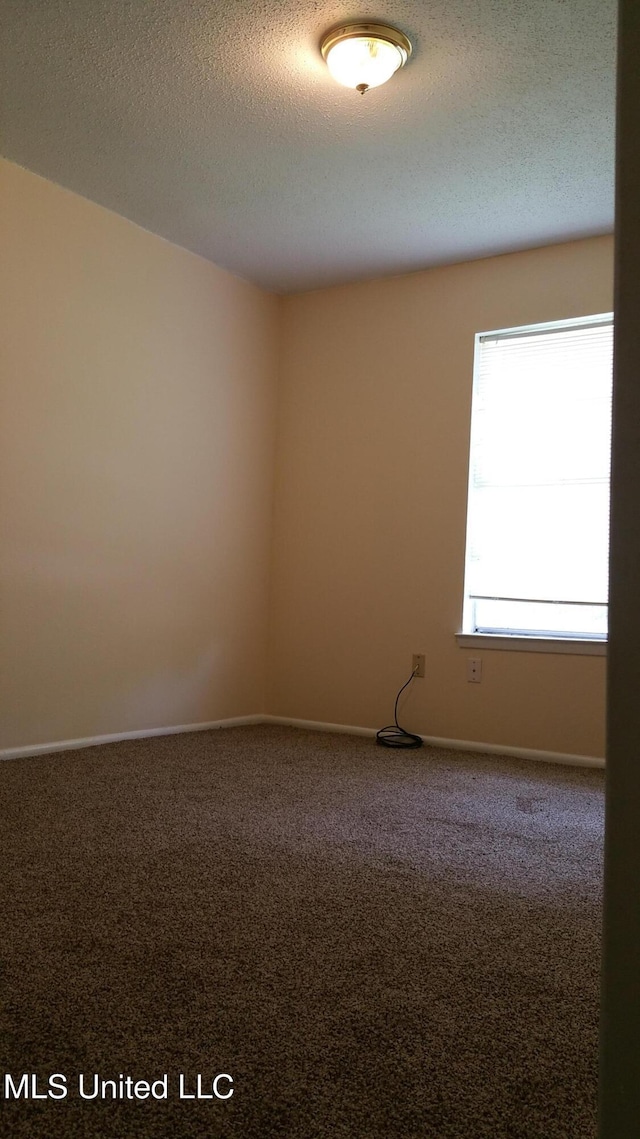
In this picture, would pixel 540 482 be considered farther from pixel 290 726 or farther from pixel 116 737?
pixel 116 737

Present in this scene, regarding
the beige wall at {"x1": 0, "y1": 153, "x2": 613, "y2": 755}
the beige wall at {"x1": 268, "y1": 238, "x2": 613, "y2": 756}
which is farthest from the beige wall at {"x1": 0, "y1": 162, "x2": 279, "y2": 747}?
the beige wall at {"x1": 268, "y1": 238, "x2": 613, "y2": 756}

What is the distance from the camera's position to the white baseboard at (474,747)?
3729mm

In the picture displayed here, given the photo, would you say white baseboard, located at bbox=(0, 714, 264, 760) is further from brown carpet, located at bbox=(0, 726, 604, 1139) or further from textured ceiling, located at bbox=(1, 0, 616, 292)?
textured ceiling, located at bbox=(1, 0, 616, 292)

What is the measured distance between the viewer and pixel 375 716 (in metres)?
4.34

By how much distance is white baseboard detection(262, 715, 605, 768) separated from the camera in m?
3.73

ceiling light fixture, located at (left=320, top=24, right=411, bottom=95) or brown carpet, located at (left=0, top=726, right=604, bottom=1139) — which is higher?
ceiling light fixture, located at (left=320, top=24, right=411, bottom=95)

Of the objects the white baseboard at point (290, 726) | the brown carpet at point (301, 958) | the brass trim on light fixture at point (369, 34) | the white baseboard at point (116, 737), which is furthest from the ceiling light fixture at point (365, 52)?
the white baseboard at point (116, 737)

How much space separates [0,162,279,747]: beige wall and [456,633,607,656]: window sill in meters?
1.28

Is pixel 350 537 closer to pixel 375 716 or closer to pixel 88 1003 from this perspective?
pixel 375 716

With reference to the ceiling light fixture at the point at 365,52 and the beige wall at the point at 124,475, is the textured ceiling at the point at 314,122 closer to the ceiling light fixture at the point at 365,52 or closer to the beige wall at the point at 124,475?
the ceiling light fixture at the point at 365,52

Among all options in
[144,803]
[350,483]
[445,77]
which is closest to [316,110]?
[445,77]

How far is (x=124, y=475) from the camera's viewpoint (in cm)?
390

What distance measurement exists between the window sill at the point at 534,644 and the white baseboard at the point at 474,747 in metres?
0.46

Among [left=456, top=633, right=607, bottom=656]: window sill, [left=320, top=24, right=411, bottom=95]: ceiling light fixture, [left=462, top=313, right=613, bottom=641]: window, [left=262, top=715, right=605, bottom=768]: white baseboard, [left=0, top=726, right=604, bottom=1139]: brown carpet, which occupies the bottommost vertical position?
[left=262, top=715, right=605, bottom=768]: white baseboard
